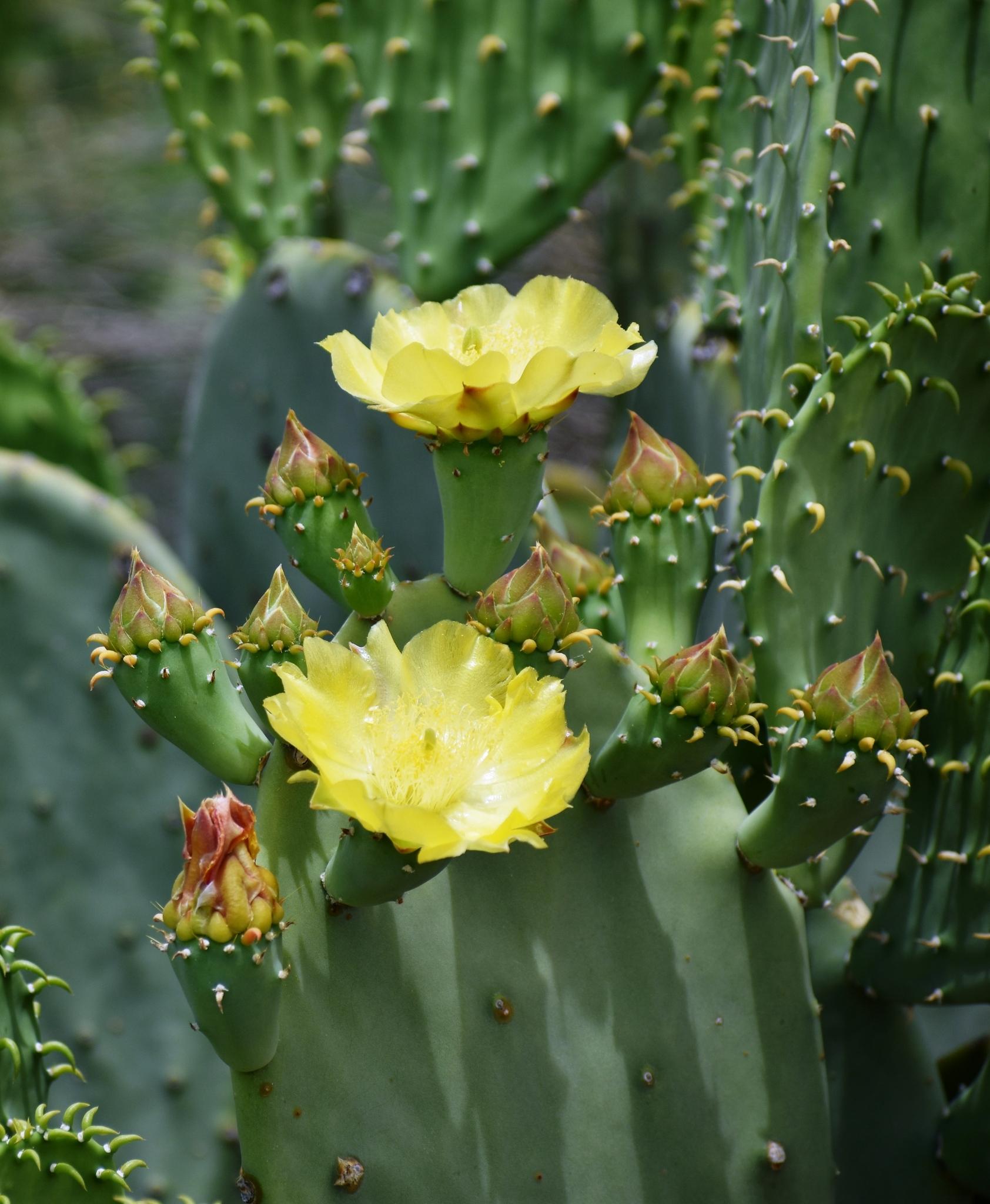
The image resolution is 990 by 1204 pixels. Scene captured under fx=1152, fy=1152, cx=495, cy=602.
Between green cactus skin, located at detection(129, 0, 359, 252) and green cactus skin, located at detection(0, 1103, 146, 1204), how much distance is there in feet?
3.53

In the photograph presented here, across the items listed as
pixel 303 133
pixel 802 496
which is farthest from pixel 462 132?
pixel 802 496

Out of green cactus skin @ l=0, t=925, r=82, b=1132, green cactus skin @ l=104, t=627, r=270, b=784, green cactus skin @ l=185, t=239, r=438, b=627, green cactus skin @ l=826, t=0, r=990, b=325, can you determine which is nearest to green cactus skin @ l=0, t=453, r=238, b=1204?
green cactus skin @ l=185, t=239, r=438, b=627

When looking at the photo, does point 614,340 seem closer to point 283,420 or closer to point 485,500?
point 485,500

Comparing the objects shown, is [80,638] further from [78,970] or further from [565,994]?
[565,994]

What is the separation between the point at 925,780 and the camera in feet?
3.01

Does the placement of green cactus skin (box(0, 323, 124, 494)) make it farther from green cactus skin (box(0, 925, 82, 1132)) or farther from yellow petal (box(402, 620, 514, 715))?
yellow petal (box(402, 620, 514, 715))

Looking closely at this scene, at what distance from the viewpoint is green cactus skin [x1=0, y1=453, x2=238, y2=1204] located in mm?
1215

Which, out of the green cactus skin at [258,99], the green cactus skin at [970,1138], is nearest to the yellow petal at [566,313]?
the green cactus skin at [970,1138]

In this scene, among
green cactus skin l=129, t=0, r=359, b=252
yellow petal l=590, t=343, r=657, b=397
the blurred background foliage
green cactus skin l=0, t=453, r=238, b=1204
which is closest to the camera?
yellow petal l=590, t=343, r=657, b=397

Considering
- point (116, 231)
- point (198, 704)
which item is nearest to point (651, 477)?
point (198, 704)

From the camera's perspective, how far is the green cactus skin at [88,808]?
121 cm

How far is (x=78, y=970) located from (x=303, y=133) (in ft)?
3.34

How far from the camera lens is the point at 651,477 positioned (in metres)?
0.82

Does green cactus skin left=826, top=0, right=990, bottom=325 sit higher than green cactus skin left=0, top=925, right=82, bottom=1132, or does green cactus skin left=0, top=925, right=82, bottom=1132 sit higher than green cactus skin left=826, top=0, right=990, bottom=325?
green cactus skin left=826, top=0, right=990, bottom=325
